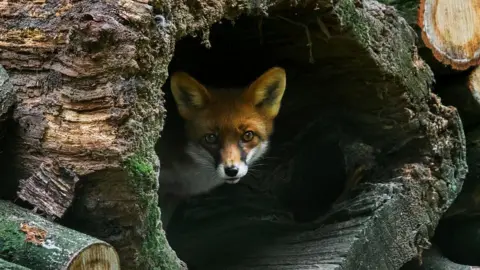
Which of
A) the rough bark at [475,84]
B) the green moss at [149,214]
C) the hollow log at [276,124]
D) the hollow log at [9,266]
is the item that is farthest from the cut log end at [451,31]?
the hollow log at [9,266]

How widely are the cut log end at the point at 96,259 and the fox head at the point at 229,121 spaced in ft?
4.02

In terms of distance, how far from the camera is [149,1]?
169 centimetres

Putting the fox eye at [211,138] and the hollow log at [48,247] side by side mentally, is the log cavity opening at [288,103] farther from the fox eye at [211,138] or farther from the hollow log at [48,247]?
the hollow log at [48,247]

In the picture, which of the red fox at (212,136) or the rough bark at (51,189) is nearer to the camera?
the rough bark at (51,189)

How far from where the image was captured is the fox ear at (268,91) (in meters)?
2.78

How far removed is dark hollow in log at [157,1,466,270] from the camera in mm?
2553

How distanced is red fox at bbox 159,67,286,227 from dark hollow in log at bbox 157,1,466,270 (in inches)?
3.9

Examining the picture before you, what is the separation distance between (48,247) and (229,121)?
152 cm

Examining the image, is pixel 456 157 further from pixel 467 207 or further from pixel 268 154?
pixel 268 154

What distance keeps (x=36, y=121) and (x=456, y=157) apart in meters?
2.11

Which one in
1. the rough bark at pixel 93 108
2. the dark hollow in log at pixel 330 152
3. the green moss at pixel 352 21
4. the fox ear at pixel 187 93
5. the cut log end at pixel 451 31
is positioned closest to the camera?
the rough bark at pixel 93 108

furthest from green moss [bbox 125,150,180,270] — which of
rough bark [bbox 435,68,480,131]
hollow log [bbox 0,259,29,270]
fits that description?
rough bark [bbox 435,68,480,131]

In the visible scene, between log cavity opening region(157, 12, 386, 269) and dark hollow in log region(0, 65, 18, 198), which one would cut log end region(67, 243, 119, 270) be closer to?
dark hollow in log region(0, 65, 18, 198)

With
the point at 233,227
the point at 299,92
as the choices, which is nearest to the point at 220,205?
the point at 233,227
